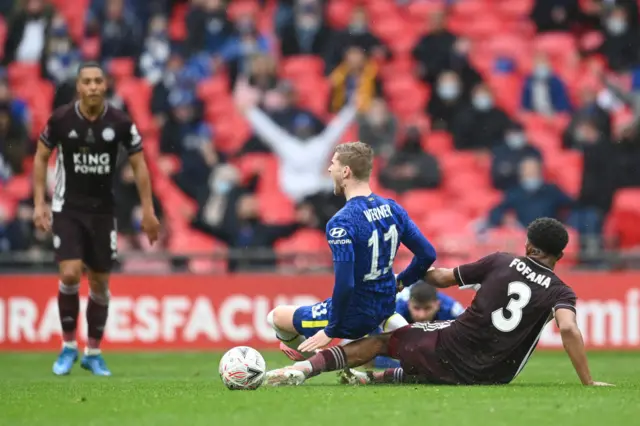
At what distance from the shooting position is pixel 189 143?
776 inches

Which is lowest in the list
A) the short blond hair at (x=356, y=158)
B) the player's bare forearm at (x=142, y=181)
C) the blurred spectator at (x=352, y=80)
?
the player's bare forearm at (x=142, y=181)

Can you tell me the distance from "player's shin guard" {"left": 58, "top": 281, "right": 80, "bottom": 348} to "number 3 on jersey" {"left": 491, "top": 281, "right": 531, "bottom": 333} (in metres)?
4.35

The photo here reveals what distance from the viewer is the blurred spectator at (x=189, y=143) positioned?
63.2 ft

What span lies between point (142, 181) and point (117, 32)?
11.0 m

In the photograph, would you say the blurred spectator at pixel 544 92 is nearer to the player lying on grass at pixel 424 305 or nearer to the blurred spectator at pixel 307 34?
the blurred spectator at pixel 307 34

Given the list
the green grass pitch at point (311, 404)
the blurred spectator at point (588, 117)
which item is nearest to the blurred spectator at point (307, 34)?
the blurred spectator at point (588, 117)

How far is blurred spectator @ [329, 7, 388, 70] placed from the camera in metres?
21.0

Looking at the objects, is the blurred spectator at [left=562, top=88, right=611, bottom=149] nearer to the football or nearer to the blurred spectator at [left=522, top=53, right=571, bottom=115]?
the blurred spectator at [left=522, top=53, right=571, bottom=115]

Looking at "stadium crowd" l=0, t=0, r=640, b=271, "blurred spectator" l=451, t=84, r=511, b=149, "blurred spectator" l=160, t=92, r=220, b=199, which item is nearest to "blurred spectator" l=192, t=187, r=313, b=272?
"stadium crowd" l=0, t=0, r=640, b=271

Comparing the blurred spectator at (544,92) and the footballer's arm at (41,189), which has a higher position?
the blurred spectator at (544,92)

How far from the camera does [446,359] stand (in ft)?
30.1

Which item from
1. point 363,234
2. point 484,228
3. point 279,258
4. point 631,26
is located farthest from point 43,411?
point 631,26

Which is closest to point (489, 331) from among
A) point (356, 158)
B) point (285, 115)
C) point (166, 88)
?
point (356, 158)

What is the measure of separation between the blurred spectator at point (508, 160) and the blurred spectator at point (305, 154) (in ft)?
7.60
